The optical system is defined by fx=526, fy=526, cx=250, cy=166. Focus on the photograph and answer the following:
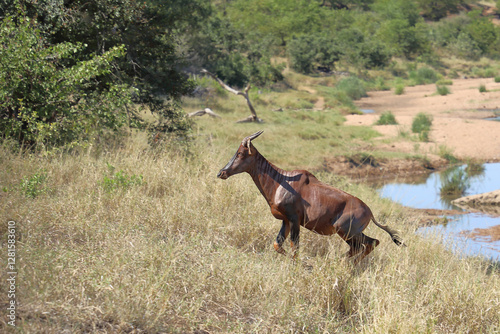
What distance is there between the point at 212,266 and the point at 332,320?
97 centimetres

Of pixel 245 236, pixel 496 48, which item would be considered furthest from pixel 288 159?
pixel 496 48

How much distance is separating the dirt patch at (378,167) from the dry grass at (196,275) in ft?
24.1

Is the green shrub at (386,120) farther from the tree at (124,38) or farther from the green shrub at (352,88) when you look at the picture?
the tree at (124,38)

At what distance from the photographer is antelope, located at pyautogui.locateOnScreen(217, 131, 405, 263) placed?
419cm

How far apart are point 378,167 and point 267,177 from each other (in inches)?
392

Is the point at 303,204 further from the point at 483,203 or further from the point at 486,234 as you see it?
the point at 483,203

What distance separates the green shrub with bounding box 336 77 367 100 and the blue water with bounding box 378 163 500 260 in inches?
519

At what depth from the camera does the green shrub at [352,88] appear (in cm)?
2708

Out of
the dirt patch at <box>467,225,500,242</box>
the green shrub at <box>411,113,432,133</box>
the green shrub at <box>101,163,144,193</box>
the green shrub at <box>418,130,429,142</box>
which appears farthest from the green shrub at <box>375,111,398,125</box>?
the green shrub at <box>101,163,144,193</box>

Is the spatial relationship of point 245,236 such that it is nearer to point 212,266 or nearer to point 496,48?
point 212,266

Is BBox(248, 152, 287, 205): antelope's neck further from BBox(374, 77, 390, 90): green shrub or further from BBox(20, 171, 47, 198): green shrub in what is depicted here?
BBox(374, 77, 390, 90): green shrub

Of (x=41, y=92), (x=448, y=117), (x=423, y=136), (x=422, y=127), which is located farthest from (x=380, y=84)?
(x=41, y=92)

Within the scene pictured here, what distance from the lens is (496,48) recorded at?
46031mm

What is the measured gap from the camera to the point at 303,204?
424 cm
